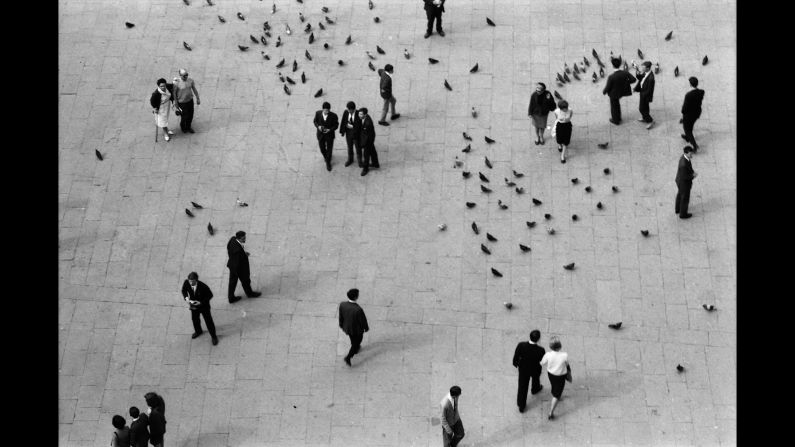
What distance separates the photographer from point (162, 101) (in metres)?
20.9

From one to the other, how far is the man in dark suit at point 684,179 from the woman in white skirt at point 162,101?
9.39m

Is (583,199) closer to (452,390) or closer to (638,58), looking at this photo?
(638,58)

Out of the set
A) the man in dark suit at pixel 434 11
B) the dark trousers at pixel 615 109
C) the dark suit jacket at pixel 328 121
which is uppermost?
the man in dark suit at pixel 434 11

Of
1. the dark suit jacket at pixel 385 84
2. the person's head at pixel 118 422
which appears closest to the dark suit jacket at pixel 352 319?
the person's head at pixel 118 422

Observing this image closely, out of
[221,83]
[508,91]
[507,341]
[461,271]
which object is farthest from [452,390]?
[221,83]

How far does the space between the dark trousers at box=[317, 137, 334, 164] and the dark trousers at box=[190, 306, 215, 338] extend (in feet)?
13.2

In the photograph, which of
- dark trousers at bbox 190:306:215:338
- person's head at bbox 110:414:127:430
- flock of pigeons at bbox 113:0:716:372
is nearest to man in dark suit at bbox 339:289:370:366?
dark trousers at bbox 190:306:215:338

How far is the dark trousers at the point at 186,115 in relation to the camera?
69.4 feet

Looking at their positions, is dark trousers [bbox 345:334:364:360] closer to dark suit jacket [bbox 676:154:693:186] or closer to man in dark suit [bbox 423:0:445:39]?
dark suit jacket [bbox 676:154:693:186]

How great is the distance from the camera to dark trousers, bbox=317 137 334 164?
20.2m

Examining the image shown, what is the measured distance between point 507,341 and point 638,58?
7.69 m

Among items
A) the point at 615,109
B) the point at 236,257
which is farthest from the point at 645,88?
the point at 236,257

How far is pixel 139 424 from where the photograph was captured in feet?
50.1

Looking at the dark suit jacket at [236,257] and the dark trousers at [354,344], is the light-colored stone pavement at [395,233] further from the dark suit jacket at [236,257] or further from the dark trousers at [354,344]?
the dark suit jacket at [236,257]
